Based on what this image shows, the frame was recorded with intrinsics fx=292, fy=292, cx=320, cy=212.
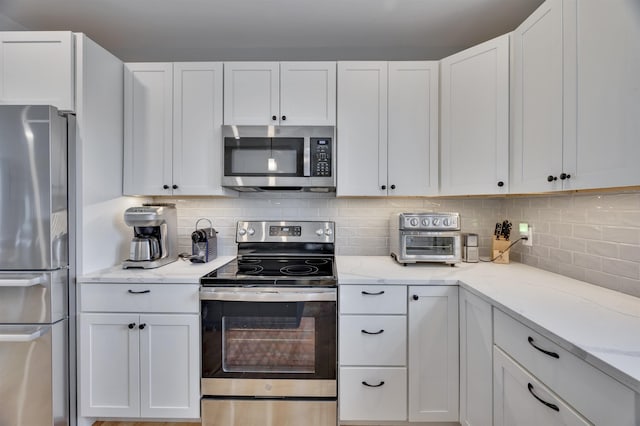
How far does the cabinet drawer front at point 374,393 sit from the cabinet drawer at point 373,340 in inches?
2.0

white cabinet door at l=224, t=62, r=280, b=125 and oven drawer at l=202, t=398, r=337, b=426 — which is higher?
white cabinet door at l=224, t=62, r=280, b=125

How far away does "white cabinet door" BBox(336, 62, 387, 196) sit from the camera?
2.00 meters

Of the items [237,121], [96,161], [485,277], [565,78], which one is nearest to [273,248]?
[237,121]

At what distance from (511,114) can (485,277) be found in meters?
0.96

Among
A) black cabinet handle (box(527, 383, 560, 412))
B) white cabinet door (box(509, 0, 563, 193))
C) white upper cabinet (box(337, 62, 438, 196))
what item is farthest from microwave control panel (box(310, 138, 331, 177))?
black cabinet handle (box(527, 383, 560, 412))

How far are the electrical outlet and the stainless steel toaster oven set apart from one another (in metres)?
0.53

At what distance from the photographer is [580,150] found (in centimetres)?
122

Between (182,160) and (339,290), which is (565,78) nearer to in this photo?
(339,290)

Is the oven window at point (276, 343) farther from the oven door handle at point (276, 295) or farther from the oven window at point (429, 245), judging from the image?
the oven window at point (429, 245)

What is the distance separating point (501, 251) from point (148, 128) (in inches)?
103

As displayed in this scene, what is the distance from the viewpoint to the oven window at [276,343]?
165 centimetres

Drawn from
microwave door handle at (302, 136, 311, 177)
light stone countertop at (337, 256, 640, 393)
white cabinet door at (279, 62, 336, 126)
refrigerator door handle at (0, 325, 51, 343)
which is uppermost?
white cabinet door at (279, 62, 336, 126)

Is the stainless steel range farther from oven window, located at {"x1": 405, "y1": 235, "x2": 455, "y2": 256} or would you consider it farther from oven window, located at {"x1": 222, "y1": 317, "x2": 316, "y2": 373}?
oven window, located at {"x1": 405, "y1": 235, "x2": 455, "y2": 256}

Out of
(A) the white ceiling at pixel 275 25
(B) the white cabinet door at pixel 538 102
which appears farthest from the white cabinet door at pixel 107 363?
(B) the white cabinet door at pixel 538 102
